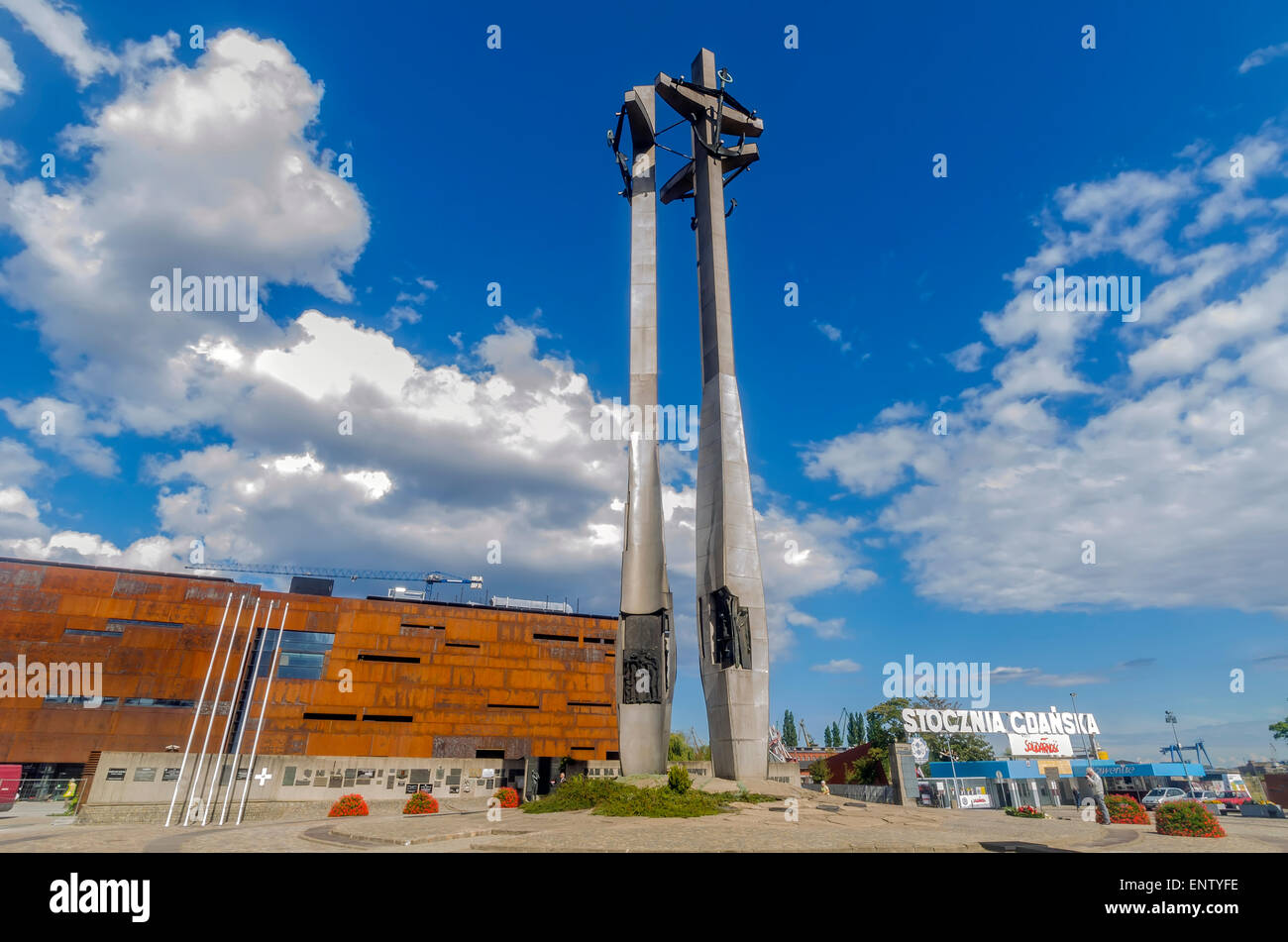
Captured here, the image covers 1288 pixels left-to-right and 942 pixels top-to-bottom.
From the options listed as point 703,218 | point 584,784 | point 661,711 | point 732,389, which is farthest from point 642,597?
point 703,218

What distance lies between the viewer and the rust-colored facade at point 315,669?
2052 inches

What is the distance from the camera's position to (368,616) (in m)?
58.8

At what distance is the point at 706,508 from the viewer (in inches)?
1281

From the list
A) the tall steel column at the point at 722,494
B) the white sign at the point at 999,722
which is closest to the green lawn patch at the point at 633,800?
the tall steel column at the point at 722,494

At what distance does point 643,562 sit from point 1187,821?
20605mm

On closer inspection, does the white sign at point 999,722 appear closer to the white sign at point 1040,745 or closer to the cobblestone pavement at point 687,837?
the white sign at point 1040,745

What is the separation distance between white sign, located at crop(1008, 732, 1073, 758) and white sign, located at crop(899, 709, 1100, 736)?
18.3 inches

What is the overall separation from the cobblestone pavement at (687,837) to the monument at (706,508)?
6394 mm

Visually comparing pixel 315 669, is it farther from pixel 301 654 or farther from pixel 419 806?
pixel 419 806


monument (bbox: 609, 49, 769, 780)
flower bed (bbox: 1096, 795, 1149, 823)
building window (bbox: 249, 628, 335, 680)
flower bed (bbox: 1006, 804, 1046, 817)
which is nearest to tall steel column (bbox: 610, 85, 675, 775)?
monument (bbox: 609, 49, 769, 780)

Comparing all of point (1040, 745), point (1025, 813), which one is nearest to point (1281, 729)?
point (1040, 745)

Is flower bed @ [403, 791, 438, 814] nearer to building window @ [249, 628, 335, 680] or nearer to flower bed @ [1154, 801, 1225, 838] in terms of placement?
flower bed @ [1154, 801, 1225, 838]
